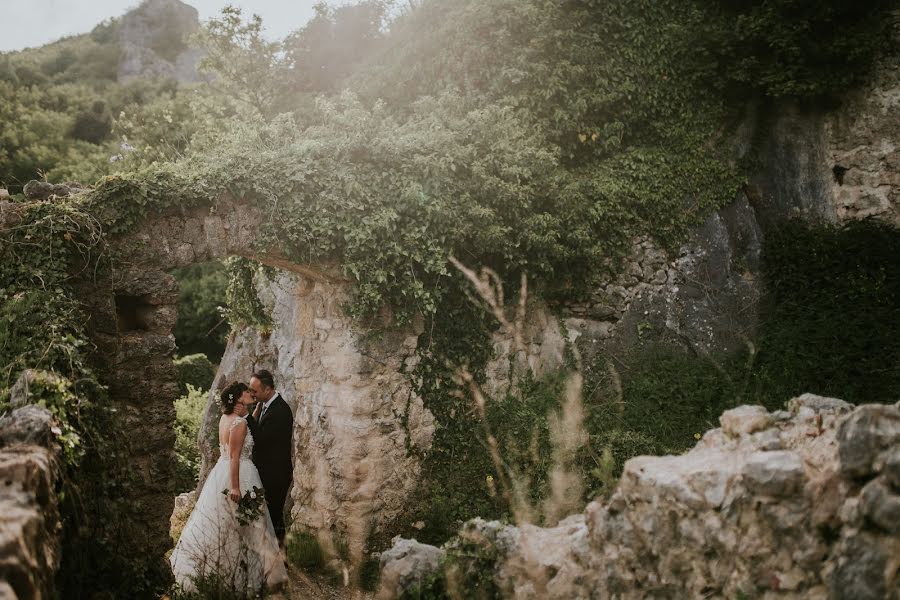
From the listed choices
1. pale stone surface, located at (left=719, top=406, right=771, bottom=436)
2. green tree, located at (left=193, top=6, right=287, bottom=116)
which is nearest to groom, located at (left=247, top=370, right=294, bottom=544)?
pale stone surface, located at (left=719, top=406, right=771, bottom=436)

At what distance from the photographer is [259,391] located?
6.42 metres

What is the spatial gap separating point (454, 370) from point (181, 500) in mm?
5392

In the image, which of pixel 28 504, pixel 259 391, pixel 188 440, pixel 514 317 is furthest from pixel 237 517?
pixel 188 440

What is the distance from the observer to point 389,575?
455 cm

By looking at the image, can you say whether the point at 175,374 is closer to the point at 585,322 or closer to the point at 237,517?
the point at 237,517

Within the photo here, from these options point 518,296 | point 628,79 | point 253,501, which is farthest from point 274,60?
point 253,501

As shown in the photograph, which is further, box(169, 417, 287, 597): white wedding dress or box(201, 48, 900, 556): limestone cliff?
box(201, 48, 900, 556): limestone cliff

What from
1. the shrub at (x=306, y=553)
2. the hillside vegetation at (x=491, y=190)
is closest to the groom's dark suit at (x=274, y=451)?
the shrub at (x=306, y=553)

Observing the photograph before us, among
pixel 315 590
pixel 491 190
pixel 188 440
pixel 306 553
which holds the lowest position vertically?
pixel 315 590

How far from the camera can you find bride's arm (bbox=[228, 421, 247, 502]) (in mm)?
5480

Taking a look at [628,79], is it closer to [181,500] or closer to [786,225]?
[786,225]

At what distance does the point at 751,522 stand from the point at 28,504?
3.83m

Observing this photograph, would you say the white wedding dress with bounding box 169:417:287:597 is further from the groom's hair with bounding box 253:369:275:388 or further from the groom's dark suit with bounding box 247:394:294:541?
the groom's hair with bounding box 253:369:275:388

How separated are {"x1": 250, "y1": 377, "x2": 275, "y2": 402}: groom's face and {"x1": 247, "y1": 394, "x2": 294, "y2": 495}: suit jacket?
153 mm
